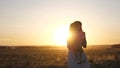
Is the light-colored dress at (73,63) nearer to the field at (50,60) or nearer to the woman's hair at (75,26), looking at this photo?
the woman's hair at (75,26)

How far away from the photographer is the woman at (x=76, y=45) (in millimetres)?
9766

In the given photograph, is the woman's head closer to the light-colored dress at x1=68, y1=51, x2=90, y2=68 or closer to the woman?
the woman

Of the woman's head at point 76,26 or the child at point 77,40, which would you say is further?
the woman's head at point 76,26

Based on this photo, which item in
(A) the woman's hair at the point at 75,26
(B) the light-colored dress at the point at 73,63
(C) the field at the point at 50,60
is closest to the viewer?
(B) the light-colored dress at the point at 73,63

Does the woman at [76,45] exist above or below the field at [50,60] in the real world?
above

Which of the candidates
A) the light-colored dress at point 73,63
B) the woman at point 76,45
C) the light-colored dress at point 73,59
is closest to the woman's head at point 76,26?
the woman at point 76,45

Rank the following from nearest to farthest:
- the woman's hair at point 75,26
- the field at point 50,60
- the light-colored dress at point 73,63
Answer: the light-colored dress at point 73,63
the woman's hair at point 75,26
the field at point 50,60

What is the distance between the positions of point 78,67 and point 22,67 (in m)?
13.1

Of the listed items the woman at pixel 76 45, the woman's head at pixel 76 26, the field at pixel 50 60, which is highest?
the woman's head at pixel 76 26

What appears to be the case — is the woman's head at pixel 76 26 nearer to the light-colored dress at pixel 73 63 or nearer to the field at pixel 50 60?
the light-colored dress at pixel 73 63

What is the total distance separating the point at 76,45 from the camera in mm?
9781

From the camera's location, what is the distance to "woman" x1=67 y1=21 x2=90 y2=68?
9766 mm

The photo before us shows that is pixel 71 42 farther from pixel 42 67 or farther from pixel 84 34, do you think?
pixel 42 67

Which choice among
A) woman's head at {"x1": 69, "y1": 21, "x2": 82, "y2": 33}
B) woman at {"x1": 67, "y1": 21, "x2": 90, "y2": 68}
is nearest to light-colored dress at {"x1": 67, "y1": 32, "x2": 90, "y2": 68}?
woman at {"x1": 67, "y1": 21, "x2": 90, "y2": 68}
